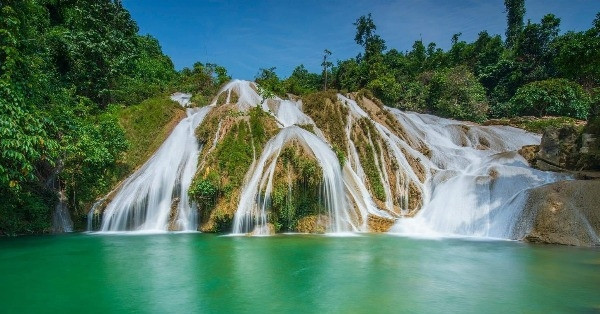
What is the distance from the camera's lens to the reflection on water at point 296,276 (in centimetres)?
634

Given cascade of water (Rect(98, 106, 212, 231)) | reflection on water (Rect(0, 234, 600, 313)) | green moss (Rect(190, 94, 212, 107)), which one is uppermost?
green moss (Rect(190, 94, 212, 107))

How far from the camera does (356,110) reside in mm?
22547

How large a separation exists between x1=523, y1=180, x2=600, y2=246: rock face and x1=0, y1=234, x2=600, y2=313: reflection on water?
2.52ft

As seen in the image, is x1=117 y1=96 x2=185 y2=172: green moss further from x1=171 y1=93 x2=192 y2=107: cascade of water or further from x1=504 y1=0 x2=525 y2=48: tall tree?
x1=504 y1=0 x2=525 y2=48: tall tree

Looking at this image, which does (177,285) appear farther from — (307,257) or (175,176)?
(175,176)

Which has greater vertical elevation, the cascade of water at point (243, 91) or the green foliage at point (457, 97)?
the green foliage at point (457, 97)

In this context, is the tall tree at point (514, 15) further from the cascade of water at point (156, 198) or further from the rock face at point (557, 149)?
the cascade of water at point (156, 198)

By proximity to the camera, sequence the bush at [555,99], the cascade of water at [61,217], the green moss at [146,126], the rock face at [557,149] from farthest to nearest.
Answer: the bush at [555,99] < the green moss at [146,126] < the rock face at [557,149] < the cascade of water at [61,217]

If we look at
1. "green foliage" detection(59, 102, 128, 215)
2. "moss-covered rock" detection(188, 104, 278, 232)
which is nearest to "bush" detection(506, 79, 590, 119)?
"moss-covered rock" detection(188, 104, 278, 232)

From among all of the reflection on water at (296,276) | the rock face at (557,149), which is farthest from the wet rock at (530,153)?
the reflection on water at (296,276)

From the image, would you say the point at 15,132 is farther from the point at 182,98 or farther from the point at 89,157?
the point at 182,98

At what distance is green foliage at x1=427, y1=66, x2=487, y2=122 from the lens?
3338 cm

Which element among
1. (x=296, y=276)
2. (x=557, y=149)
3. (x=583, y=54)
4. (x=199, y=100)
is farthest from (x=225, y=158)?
(x=583, y=54)

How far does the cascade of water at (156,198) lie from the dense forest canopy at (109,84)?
1.27 m
